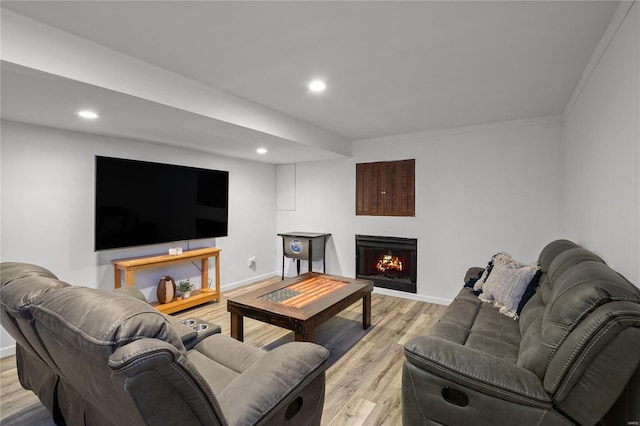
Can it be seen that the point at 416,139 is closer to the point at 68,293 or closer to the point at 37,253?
the point at 68,293

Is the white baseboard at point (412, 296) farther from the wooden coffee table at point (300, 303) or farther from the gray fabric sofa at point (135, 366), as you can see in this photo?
the gray fabric sofa at point (135, 366)

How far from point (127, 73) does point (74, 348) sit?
1.82 m

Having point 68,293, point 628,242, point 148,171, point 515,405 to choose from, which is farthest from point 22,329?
point 628,242

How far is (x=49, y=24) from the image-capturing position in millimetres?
1671

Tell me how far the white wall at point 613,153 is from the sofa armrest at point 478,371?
2.39 ft

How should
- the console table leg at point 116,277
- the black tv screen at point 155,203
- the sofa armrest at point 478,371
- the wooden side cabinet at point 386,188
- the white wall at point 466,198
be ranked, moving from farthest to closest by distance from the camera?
1. the wooden side cabinet at point 386,188
2. the white wall at point 466,198
3. the console table leg at point 116,277
4. the black tv screen at point 155,203
5. the sofa armrest at point 478,371

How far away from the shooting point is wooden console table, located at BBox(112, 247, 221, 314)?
3.19 meters

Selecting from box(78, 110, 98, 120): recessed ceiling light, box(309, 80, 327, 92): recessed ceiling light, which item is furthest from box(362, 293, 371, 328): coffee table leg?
box(78, 110, 98, 120): recessed ceiling light

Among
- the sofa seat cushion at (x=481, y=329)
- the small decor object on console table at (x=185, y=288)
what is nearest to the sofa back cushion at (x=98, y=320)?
the sofa seat cushion at (x=481, y=329)

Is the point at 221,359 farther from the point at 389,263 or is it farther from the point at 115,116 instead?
the point at 389,263

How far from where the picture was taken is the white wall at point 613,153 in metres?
1.42

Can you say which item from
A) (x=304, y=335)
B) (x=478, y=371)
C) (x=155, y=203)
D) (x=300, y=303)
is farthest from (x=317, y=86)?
(x=155, y=203)

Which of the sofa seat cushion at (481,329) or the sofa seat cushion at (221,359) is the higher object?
the sofa seat cushion at (481,329)

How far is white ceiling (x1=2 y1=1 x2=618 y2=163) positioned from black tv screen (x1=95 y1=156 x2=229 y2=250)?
1.64ft
